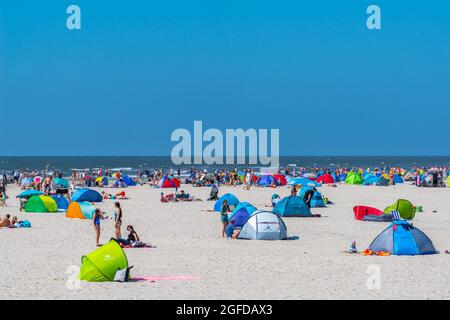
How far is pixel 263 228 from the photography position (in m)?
19.2

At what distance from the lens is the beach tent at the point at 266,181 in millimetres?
50625

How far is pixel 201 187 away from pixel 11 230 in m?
29.4

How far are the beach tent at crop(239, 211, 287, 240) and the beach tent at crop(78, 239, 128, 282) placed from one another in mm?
6814

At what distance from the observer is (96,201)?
33.8 meters

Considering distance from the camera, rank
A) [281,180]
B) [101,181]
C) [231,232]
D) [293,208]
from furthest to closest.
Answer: [281,180] → [101,181] → [293,208] → [231,232]

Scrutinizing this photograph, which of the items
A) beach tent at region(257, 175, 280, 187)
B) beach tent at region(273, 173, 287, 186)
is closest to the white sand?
beach tent at region(257, 175, 280, 187)

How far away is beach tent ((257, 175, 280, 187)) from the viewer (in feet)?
166

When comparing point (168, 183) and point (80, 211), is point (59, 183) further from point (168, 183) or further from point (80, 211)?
point (80, 211)

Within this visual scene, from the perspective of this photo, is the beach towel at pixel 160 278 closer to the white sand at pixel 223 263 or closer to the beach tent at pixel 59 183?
the white sand at pixel 223 263

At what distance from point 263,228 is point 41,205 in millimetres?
11549

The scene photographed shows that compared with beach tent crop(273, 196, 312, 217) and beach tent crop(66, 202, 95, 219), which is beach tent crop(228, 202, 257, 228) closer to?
beach tent crop(273, 196, 312, 217)

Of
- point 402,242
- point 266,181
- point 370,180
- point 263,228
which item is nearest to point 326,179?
point 370,180
